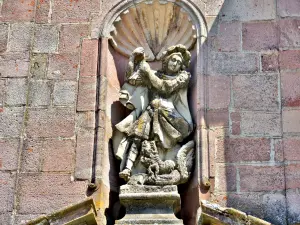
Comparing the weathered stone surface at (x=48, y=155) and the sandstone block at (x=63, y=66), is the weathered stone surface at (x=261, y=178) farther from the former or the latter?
the sandstone block at (x=63, y=66)

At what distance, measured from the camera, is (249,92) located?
23.0ft

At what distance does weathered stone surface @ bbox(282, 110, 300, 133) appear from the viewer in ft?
22.3

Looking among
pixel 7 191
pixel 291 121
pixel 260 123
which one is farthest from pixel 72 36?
pixel 291 121

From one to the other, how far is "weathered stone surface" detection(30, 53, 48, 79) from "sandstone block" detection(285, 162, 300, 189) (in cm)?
254

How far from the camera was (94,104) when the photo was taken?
7.06 m

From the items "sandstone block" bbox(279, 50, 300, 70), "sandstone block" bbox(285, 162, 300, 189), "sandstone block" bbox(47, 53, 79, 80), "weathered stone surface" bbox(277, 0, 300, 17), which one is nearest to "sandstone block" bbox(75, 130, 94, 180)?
"sandstone block" bbox(47, 53, 79, 80)

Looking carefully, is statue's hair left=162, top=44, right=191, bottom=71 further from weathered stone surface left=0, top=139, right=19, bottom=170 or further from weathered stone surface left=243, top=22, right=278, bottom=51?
weathered stone surface left=0, top=139, right=19, bottom=170

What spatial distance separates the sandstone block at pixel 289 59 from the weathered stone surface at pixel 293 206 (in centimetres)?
128

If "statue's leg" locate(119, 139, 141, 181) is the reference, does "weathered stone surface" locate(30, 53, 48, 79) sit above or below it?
above

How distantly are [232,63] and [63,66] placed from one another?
1.67 m

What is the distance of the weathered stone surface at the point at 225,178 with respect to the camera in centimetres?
660

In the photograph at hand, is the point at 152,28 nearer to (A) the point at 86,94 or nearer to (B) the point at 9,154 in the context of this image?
(A) the point at 86,94

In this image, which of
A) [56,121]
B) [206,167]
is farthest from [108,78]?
[206,167]

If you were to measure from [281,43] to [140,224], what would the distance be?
235cm
